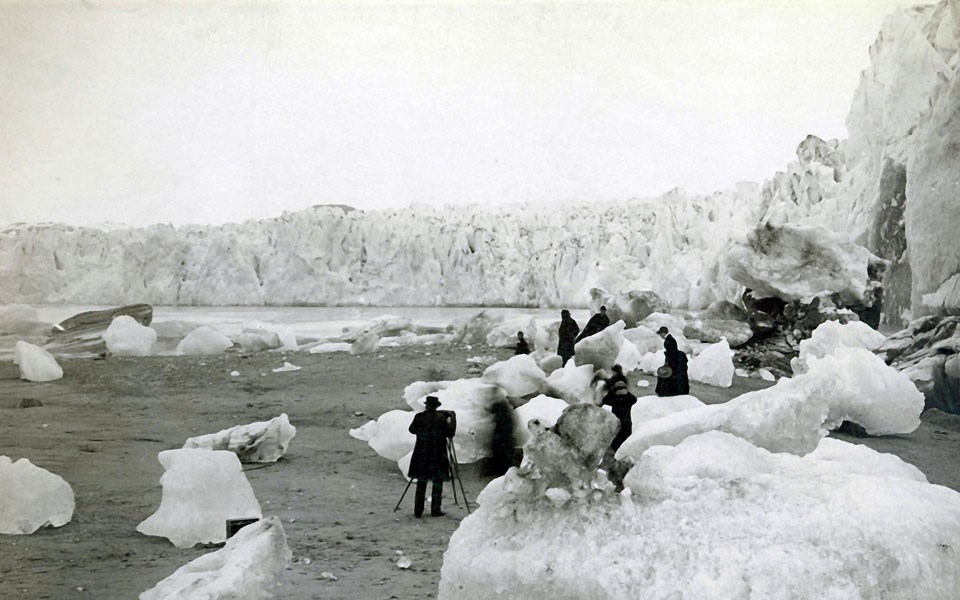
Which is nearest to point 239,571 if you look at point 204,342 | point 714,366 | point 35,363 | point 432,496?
point 432,496

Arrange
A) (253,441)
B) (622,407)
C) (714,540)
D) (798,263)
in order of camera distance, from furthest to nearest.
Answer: (798,263) < (253,441) < (622,407) < (714,540)

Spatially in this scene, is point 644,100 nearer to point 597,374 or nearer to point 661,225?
point 661,225

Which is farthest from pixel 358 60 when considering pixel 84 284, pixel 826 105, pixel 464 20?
pixel 826 105

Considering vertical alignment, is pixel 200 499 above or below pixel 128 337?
below

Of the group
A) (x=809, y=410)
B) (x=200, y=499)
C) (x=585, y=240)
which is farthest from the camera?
(x=585, y=240)

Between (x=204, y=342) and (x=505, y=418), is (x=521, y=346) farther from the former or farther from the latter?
(x=204, y=342)

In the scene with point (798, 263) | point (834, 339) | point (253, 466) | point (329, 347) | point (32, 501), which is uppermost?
point (798, 263)

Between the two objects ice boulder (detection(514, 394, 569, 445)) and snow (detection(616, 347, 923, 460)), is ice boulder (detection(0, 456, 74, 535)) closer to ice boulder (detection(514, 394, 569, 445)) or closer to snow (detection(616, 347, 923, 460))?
ice boulder (detection(514, 394, 569, 445))

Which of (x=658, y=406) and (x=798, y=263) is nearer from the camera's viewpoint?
(x=658, y=406)
